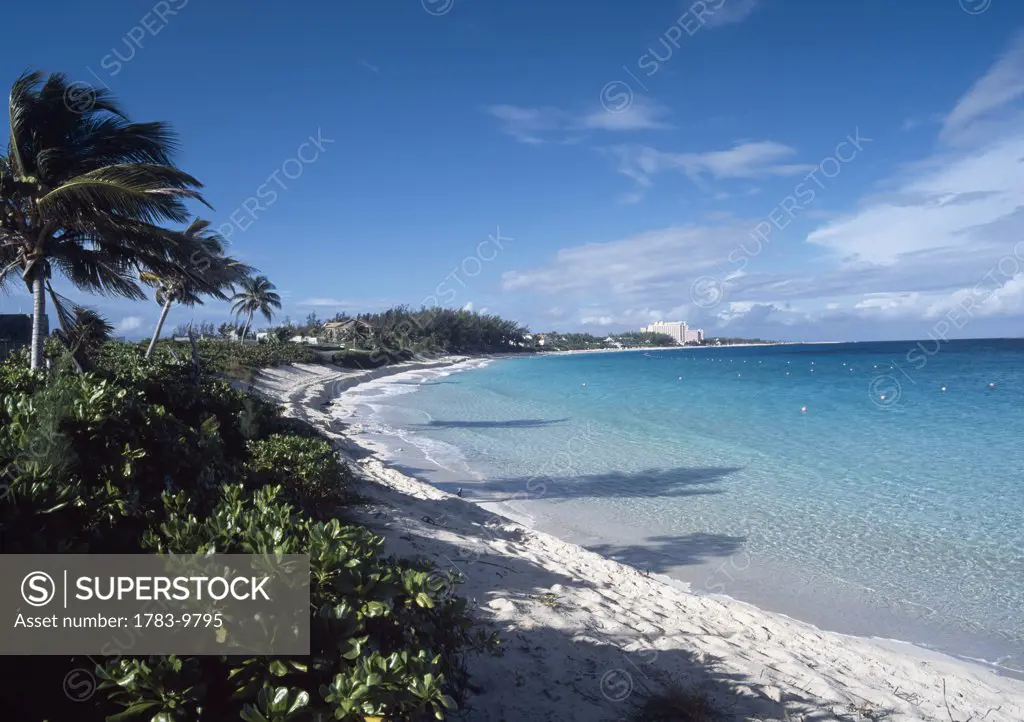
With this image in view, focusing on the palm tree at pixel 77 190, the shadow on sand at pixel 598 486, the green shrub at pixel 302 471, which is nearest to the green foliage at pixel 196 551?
the green shrub at pixel 302 471

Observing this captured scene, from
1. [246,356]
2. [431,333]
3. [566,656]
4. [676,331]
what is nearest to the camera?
[566,656]

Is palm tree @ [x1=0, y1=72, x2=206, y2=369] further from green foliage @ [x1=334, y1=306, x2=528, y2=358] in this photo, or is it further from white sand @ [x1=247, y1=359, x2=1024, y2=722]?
green foliage @ [x1=334, y1=306, x2=528, y2=358]

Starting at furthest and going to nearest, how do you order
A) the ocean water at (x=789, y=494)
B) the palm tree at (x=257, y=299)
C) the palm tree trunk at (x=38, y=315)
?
1. the palm tree at (x=257, y=299)
2. the palm tree trunk at (x=38, y=315)
3. the ocean water at (x=789, y=494)

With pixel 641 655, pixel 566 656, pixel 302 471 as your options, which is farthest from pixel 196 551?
pixel 302 471

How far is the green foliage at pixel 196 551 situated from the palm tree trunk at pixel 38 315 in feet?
14.2

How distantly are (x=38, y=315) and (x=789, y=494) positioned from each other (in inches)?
527

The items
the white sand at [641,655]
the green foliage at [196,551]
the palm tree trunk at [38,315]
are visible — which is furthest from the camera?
the palm tree trunk at [38,315]

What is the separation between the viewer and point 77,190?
296 inches

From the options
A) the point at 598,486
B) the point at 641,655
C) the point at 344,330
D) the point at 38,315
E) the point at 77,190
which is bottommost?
the point at 598,486

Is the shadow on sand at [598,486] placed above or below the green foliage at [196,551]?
below

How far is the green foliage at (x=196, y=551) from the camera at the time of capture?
2.17m

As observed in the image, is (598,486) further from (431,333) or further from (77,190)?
(431,333)

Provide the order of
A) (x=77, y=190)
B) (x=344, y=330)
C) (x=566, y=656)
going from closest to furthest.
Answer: (x=566, y=656), (x=77, y=190), (x=344, y=330)

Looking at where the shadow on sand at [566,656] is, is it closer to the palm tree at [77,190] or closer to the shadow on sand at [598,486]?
the shadow on sand at [598,486]
